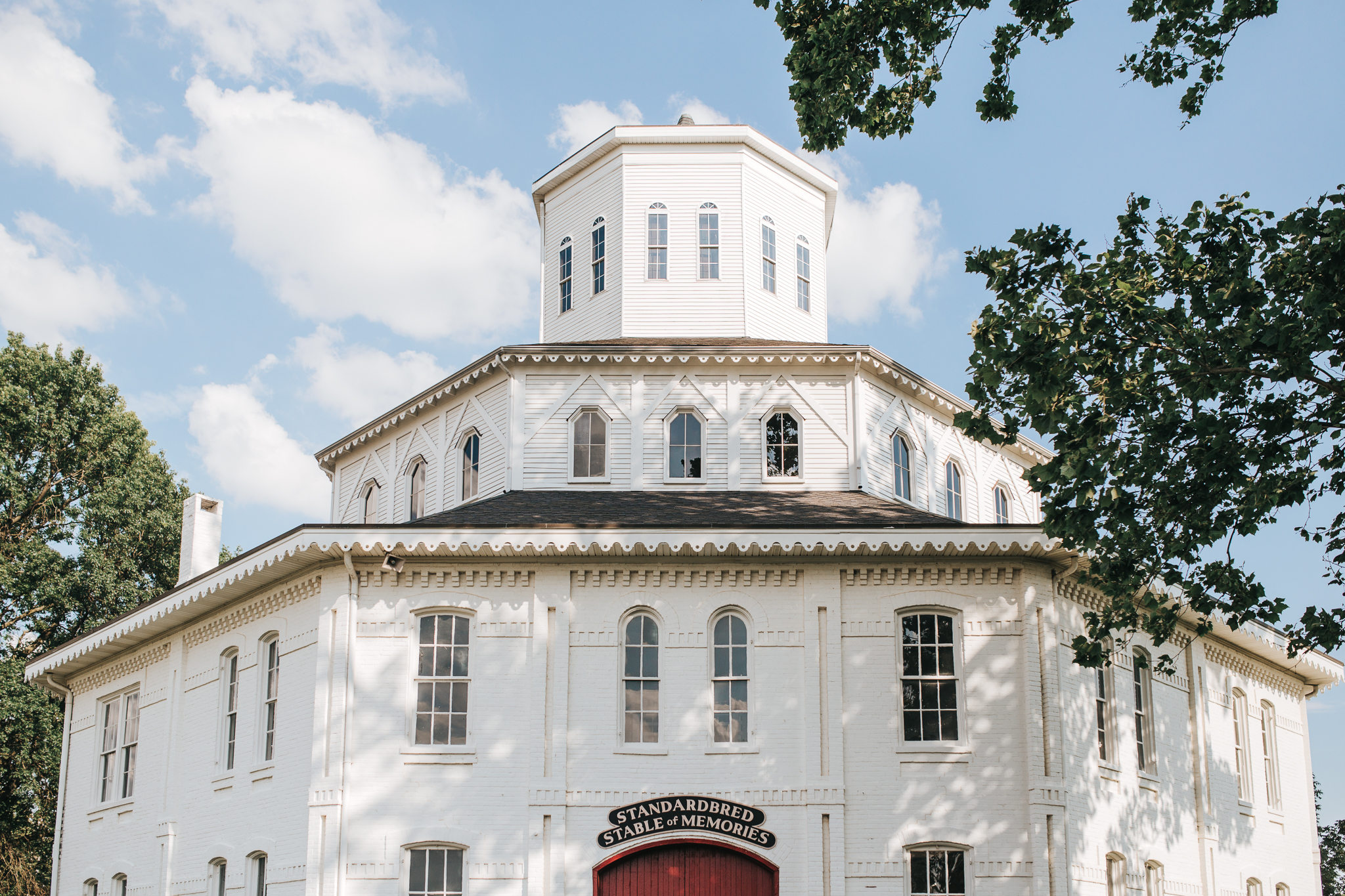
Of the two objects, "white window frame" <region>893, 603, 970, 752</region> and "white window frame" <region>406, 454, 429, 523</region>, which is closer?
"white window frame" <region>893, 603, 970, 752</region>

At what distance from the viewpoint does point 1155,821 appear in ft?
75.8

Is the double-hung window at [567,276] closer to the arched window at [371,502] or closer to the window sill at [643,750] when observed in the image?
the arched window at [371,502]

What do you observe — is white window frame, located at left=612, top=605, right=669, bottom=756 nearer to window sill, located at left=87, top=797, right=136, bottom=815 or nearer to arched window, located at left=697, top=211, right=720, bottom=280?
arched window, located at left=697, top=211, right=720, bottom=280

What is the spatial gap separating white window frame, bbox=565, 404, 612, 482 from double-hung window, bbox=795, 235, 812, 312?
6772 millimetres

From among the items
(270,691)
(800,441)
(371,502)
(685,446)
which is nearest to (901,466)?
(800,441)

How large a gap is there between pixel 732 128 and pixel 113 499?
74.8ft

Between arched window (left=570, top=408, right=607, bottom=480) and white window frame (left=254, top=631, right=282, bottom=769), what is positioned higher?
arched window (left=570, top=408, right=607, bottom=480)

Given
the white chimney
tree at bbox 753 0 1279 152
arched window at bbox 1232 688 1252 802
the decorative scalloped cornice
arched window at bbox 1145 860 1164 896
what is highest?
tree at bbox 753 0 1279 152

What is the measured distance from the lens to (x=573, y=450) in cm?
2464

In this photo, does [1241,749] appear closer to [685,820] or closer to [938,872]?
[938,872]

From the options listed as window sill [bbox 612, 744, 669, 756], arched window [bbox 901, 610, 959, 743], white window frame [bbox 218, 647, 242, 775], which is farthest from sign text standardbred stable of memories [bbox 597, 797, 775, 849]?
white window frame [bbox 218, 647, 242, 775]

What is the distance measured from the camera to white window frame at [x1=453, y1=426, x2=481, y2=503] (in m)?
25.1

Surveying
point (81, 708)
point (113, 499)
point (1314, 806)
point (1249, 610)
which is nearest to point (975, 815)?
point (1249, 610)

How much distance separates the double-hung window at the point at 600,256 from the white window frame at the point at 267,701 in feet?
34.7
